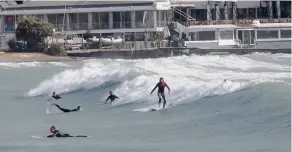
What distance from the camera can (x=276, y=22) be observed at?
81.3 m

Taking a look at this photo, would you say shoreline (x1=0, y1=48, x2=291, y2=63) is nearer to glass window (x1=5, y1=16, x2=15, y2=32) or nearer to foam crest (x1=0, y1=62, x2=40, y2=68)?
foam crest (x1=0, y1=62, x2=40, y2=68)

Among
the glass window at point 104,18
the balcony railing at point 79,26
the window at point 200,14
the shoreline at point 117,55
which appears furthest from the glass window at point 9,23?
the window at point 200,14

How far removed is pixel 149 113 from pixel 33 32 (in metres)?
45.7

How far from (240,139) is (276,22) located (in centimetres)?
5672

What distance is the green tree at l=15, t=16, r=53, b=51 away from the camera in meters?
78.3

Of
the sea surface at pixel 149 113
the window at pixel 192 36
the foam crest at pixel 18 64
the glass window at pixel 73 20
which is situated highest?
the glass window at pixel 73 20

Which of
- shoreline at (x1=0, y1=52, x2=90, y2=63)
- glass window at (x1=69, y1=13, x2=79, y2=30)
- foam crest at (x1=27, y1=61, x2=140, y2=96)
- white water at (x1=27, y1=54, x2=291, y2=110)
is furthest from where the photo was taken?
glass window at (x1=69, y1=13, x2=79, y2=30)

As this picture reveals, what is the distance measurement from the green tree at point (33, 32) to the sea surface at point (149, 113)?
22387 mm

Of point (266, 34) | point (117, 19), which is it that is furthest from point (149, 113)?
point (117, 19)

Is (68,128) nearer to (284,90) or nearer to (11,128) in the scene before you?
(11,128)

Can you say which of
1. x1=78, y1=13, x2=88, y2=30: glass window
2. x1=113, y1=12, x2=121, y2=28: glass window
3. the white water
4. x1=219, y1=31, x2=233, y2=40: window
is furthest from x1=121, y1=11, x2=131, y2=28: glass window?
the white water

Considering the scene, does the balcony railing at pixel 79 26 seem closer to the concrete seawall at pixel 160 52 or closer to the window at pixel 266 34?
the concrete seawall at pixel 160 52

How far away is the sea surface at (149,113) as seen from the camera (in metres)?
25.9

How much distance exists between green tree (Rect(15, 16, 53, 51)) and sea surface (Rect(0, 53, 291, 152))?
2239cm
